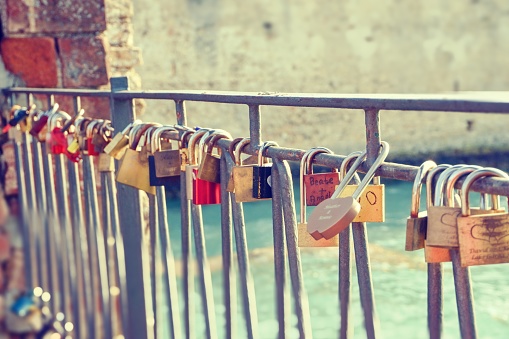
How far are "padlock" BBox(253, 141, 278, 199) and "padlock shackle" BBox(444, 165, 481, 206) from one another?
17.7 inches

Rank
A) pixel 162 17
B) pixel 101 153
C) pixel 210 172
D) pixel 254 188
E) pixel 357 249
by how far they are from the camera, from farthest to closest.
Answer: pixel 162 17, pixel 101 153, pixel 210 172, pixel 254 188, pixel 357 249

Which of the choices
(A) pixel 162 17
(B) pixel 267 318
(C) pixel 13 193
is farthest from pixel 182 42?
(C) pixel 13 193

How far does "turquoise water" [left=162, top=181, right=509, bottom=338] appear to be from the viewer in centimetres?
520

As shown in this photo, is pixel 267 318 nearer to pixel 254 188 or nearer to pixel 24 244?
pixel 24 244

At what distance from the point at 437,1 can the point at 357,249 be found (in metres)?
14.6

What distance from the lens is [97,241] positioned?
2268 millimetres

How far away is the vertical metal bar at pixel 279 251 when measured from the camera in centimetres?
135

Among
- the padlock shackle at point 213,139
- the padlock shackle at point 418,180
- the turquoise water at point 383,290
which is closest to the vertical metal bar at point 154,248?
the padlock shackle at point 213,139

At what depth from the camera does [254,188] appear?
1368mm

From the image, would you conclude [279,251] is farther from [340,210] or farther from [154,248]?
[154,248]

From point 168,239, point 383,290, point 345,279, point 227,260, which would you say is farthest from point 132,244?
point 383,290

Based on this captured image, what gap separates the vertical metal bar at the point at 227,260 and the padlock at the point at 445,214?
607 mm

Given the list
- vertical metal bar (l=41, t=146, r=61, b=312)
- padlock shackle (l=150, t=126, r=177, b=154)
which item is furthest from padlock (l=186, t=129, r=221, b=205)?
vertical metal bar (l=41, t=146, r=61, b=312)

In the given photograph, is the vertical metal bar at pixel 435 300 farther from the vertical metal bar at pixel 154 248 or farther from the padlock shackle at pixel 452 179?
the vertical metal bar at pixel 154 248
